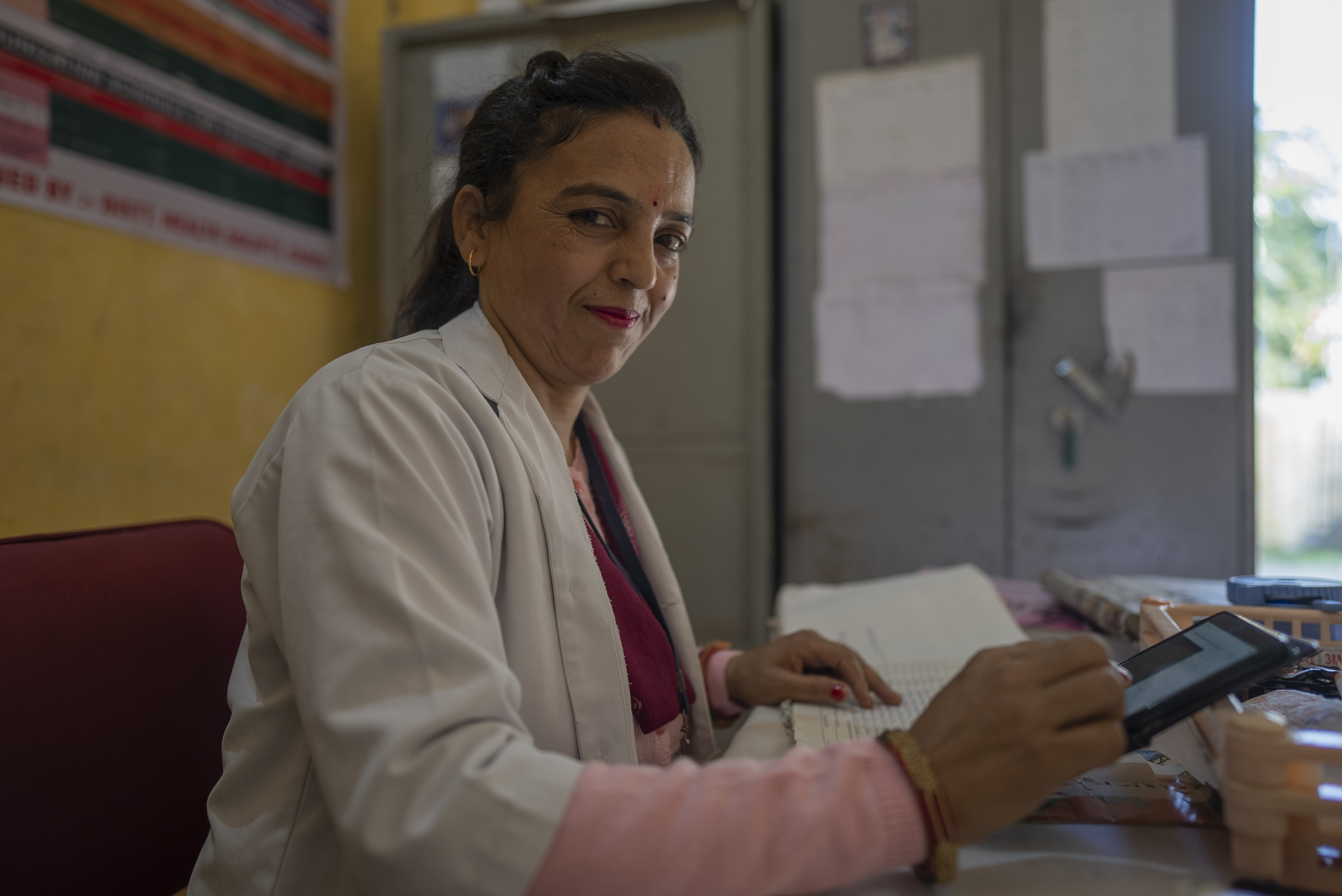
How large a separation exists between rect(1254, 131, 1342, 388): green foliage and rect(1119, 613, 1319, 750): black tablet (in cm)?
347

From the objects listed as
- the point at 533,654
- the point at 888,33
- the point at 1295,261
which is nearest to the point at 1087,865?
the point at 533,654

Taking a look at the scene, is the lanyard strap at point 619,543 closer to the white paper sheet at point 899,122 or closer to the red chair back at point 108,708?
the red chair back at point 108,708

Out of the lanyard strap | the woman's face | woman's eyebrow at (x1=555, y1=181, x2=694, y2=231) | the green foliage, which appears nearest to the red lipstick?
the woman's face

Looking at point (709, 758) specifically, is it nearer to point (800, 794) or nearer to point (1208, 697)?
point (800, 794)

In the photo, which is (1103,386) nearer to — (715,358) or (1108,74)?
(1108,74)

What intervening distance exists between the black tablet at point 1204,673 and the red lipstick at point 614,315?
25.1 inches

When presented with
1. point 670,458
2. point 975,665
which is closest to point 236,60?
point 670,458

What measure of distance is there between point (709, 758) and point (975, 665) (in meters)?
0.49

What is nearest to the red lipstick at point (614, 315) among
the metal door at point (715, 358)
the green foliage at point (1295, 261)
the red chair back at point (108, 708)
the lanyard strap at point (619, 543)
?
the lanyard strap at point (619, 543)

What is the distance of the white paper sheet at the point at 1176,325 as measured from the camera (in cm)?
195

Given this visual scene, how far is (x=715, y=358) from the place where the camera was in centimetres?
226

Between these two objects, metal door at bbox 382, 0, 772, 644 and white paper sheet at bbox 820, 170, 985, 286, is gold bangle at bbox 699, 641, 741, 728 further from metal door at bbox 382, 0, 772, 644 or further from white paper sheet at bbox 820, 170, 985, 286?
white paper sheet at bbox 820, 170, 985, 286

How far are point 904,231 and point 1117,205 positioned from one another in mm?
518

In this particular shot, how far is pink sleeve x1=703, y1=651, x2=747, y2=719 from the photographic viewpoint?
3.59 ft
